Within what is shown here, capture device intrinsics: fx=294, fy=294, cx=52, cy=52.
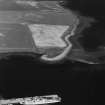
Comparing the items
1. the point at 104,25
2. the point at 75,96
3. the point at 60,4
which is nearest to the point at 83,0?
the point at 60,4

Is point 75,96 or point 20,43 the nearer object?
point 75,96

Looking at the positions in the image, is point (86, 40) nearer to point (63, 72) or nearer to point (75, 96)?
point (63, 72)

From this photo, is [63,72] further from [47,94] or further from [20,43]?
[20,43]

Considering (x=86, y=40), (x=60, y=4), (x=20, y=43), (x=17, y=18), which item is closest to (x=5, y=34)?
(x=20, y=43)

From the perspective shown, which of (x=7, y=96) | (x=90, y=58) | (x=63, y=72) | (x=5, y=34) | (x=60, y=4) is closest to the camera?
(x=7, y=96)

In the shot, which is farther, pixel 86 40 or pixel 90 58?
pixel 86 40

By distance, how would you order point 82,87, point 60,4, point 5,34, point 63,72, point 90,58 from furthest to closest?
point 60,4 → point 5,34 → point 90,58 → point 63,72 → point 82,87
